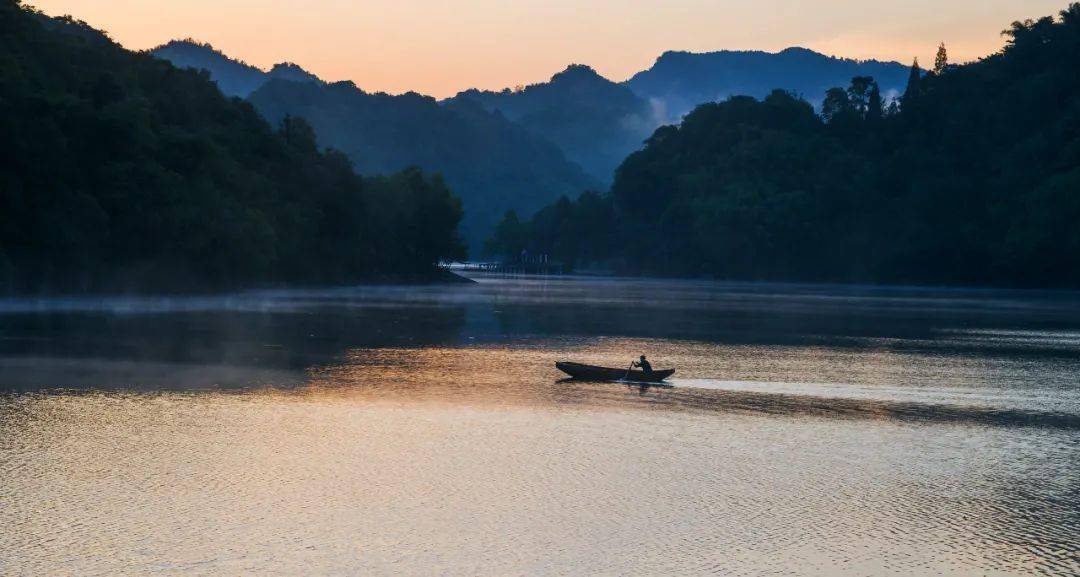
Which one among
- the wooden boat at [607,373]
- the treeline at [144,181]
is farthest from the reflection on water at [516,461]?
the treeline at [144,181]

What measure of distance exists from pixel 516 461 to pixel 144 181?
84729mm

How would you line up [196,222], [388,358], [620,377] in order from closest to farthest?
1. [620,377]
2. [388,358]
3. [196,222]

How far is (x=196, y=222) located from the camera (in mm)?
112125

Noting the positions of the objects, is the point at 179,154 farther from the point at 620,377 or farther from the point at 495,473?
the point at 495,473

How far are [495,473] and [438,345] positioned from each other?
36.6 metres

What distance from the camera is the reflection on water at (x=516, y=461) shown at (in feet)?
68.2

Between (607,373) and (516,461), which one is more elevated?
(607,373)

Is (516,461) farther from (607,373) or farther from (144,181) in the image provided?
(144,181)

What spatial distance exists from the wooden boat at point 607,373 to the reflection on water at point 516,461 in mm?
1122

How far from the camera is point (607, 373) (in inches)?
1880

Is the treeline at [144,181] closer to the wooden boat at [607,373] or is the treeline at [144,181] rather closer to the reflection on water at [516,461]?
the reflection on water at [516,461]

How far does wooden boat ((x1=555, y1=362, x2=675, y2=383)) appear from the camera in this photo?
47156mm

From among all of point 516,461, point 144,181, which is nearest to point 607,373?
point 516,461

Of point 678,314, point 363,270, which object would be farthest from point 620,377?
point 363,270
